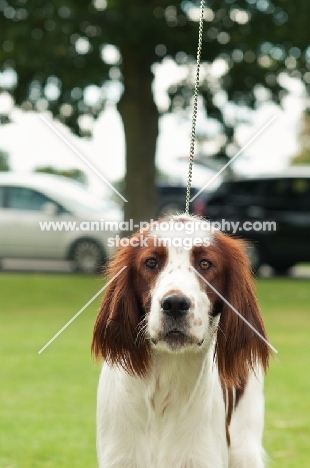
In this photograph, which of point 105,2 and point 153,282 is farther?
point 105,2

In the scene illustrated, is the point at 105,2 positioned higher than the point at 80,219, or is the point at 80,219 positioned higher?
the point at 105,2

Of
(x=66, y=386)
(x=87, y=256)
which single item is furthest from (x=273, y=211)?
(x=66, y=386)

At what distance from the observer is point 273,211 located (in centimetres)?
1753

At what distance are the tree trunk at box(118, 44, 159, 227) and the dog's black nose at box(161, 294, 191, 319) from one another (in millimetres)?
11574

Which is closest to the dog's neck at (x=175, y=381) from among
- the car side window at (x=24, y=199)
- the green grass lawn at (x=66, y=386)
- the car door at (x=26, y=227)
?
the green grass lawn at (x=66, y=386)

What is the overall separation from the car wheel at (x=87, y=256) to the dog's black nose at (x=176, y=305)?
46.5 ft

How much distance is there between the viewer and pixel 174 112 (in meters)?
15.6

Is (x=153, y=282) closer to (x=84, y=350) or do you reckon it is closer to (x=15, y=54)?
(x=84, y=350)

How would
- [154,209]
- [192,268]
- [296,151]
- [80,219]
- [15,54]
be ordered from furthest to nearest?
[296,151] → [80,219] → [154,209] → [15,54] → [192,268]

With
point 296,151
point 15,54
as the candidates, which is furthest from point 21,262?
point 296,151

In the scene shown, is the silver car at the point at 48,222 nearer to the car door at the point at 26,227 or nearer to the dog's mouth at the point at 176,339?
the car door at the point at 26,227

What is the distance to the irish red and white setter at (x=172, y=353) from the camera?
11.5 ft

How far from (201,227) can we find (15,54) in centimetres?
1113

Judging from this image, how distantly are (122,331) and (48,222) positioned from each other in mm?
13883
